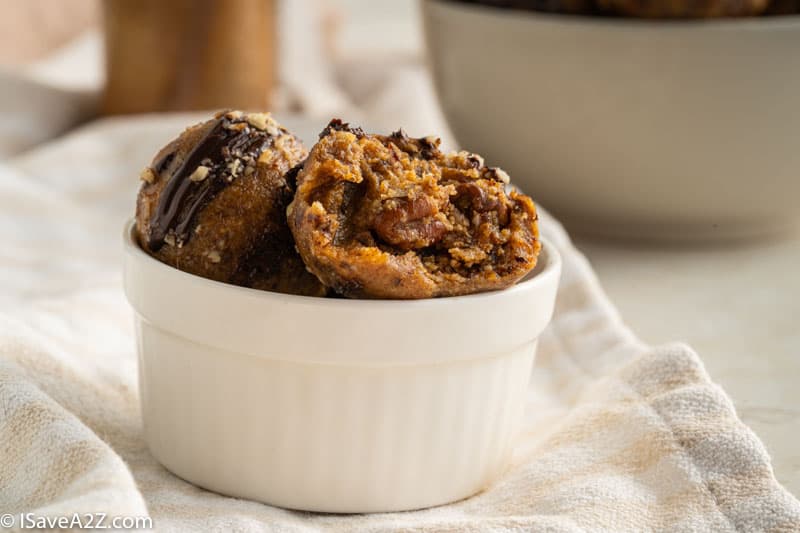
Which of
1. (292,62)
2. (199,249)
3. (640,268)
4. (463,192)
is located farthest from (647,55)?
(292,62)

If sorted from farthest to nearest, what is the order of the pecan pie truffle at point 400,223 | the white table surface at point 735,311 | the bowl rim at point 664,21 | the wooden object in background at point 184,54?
the wooden object in background at point 184,54 → the bowl rim at point 664,21 → the white table surface at point 735,311 → the pecan pie truffle at point 400,223

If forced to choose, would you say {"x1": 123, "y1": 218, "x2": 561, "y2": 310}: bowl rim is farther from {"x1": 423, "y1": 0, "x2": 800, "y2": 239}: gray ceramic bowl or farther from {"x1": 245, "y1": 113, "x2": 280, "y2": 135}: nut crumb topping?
{"x1": 423, "y1": 0, "x2": 800, "y2": 239}: gray ceramic bowl

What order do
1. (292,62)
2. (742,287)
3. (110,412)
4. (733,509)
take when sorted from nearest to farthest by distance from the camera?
(733,509) → (110,412) → (742,287) → (292,62)

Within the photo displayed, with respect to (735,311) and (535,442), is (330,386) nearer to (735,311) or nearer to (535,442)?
(535,442)

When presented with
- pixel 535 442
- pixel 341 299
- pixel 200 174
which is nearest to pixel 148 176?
pixel 200 174

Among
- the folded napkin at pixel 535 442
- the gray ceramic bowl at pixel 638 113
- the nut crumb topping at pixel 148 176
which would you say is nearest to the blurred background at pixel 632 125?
the gray ceramic bowl at pixel 638 113

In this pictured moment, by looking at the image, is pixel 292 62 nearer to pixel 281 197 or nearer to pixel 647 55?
pixel 647 55

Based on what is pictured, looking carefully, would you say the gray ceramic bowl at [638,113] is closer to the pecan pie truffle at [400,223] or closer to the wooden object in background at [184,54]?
the wooden object in background at [184,54]
